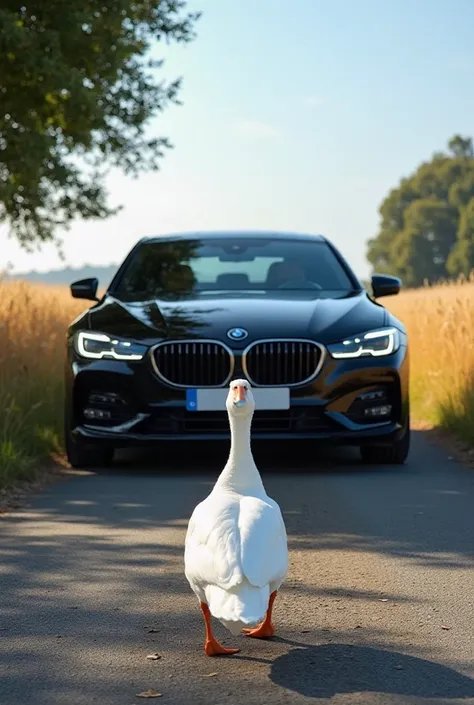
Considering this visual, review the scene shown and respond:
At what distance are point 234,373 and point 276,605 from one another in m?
3.85

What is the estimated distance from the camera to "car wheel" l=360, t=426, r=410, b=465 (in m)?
9.58

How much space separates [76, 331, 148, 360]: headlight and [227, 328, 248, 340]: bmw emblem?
21.9 inches

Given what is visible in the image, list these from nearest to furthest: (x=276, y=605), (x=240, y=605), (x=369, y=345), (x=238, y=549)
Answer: (x=240, y=605) < (x=238, y=549) < (x=276, y=605) < (x=369, y=345)

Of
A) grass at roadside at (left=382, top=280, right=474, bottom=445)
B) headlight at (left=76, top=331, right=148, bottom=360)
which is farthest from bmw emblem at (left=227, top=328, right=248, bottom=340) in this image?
grass at roadside at (left=382, top=280, right=474, bottom=445)

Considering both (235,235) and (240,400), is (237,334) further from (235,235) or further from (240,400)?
(240,400)

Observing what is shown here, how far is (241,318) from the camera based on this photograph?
9367 millimetres

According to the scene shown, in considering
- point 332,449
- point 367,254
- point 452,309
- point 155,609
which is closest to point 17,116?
point 452,309

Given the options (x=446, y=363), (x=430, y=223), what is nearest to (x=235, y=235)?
(x=446, y=363)

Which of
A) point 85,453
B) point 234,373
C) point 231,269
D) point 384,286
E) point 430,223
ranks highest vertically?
point 430,223

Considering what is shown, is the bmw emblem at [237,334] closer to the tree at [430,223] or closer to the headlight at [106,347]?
the headlight at [106,347]

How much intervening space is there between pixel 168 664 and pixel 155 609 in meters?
0.83

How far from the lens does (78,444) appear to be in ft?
Answer: 31.3

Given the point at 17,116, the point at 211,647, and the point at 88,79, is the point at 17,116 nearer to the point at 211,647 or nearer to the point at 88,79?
the point at 88,79

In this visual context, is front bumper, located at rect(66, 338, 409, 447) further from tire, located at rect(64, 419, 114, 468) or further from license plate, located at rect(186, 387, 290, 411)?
tire, located at rect(64, 419, 114, 468)
